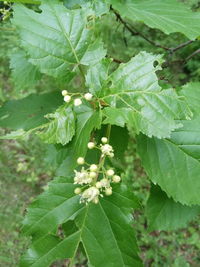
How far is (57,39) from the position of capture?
174 centimetres

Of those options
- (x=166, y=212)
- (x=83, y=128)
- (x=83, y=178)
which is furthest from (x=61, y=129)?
(x=166, y=212)

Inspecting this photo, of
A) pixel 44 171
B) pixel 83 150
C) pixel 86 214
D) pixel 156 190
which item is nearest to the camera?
pixel 83 150

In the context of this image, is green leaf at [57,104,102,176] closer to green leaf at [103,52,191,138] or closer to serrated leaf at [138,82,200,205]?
green leaf at [103,52,191,138]

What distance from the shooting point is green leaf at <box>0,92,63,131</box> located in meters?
2.36

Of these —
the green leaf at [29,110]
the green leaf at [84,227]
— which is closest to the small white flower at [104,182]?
the green leaf at [84,227]

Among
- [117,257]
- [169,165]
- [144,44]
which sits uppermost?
[169,165]

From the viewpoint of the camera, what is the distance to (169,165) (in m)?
1.74

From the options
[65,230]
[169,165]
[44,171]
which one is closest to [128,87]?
[169,165]

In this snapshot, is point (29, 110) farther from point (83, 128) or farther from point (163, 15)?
point (163, 15)

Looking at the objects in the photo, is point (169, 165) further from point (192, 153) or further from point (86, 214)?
point (86, 214)

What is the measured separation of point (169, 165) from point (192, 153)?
0.44 feet

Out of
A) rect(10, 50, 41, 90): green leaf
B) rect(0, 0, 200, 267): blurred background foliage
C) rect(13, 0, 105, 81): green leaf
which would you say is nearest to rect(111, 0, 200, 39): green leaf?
rect(13, 0, 105, 81): green leaf

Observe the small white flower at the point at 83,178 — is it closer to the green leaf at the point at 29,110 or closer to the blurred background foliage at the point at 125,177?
the green leaf at the point at 29,110

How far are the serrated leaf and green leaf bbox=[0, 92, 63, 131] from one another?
0.86m
